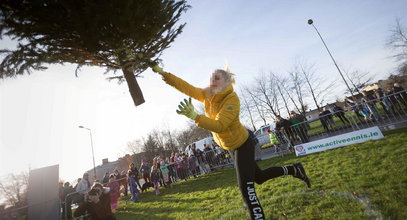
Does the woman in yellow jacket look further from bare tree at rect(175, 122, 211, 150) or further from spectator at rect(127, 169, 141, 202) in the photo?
bare tree at rect(175, 122, 211, 150)

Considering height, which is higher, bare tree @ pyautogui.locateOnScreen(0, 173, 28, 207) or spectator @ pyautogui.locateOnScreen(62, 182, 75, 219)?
bare tree @ pyautogui.locateOnScreen(0, 173, 28, 207)

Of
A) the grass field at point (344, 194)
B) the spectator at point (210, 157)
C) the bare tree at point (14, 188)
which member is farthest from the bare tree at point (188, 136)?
the grass field at point (344, 194)

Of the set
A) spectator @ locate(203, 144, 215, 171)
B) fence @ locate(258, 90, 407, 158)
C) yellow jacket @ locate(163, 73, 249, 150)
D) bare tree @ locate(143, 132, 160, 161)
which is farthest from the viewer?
bare tree @ locate(143, 132, 160, 161)

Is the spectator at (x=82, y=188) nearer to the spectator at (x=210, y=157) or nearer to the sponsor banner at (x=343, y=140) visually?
the spectator at (x=210, y=157)

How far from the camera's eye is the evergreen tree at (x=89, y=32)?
9.19 feet

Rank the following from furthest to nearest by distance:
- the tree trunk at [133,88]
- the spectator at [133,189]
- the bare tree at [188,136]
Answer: the bare tree at [188,136] → the spectator at [133,189] → the tree trunk at [133,88]

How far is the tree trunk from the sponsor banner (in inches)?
298

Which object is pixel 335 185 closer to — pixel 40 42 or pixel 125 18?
pixel 125 18

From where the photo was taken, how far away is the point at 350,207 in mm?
2883

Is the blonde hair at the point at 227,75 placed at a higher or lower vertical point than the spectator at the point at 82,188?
higher

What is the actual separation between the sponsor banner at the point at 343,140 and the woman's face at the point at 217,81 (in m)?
7.38

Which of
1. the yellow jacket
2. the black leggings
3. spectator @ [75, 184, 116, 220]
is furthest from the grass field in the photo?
spectator @ [75, 184, 116, 220]

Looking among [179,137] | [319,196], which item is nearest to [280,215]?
[319,196]

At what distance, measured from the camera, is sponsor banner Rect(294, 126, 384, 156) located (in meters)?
7.41
